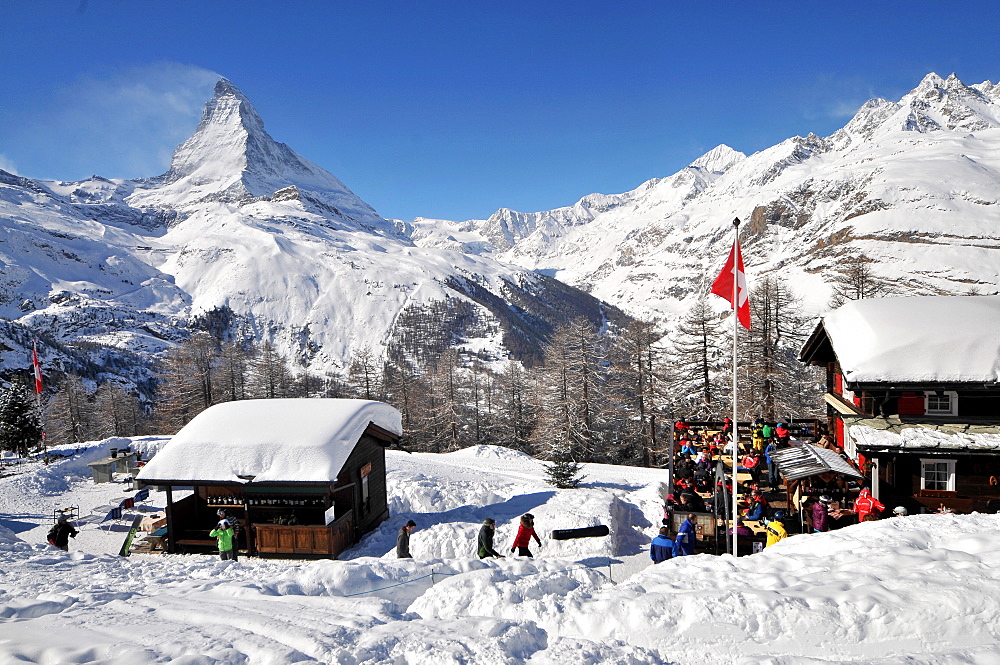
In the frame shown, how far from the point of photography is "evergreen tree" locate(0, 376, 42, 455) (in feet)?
119

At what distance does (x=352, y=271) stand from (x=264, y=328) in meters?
39.8

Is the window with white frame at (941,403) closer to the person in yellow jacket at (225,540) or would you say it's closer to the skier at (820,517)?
the skier at (820,517)

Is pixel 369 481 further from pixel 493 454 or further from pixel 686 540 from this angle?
pixel 493 454

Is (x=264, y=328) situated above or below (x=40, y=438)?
above

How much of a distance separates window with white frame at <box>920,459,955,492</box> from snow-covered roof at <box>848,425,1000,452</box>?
765mm

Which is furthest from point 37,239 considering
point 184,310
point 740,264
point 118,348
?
point 740,264

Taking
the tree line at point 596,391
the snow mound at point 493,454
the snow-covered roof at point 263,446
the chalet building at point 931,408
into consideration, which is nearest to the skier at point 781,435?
the chalet building at point 931,408

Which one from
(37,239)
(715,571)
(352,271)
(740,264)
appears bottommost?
(715,571)

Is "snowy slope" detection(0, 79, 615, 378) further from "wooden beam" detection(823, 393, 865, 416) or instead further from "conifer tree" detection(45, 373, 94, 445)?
"wooden beam" detection(823, 393, 865, 416)

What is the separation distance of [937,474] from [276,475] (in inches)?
718

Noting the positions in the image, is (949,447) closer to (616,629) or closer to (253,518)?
(616,629)

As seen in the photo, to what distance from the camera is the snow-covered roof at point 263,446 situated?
15.0 m

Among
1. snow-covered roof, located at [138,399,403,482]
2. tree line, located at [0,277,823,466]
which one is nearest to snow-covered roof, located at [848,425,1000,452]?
snow-covered roof, located at [138,399,403,482]

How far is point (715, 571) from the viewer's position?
7.75m
